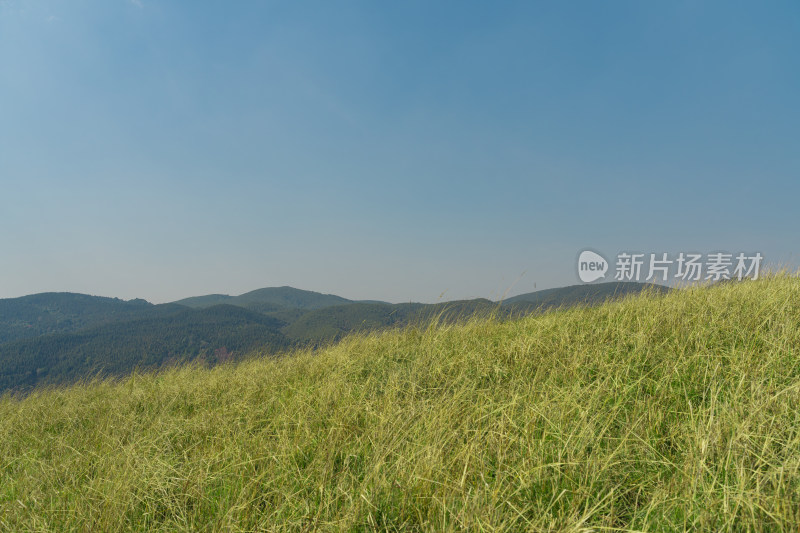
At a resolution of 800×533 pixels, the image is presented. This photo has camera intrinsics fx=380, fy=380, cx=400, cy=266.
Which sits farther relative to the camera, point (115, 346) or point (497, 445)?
point (115, 346)

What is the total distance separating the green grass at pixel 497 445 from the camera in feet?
6.34

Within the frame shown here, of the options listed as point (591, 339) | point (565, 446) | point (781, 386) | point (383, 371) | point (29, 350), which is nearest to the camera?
point (565, 446)

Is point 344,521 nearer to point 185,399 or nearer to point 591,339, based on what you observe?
point 591,339

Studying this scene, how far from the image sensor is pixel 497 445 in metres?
2.46

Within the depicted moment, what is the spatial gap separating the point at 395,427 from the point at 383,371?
1.84 meters

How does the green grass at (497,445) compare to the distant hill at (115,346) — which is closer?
the green grass at (497,445)

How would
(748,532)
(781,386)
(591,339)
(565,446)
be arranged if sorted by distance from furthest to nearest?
(591,339) → (781,386) → (565,446) → (748,532)

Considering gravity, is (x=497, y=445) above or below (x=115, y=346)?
above

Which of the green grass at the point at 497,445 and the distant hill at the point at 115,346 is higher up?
the green grass at the point at 497,445

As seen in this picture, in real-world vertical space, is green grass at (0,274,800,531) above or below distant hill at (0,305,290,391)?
above

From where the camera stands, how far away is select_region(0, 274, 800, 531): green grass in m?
1.93

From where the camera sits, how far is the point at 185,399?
603 cm

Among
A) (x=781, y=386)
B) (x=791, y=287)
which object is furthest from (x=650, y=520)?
(x=791, y=287)

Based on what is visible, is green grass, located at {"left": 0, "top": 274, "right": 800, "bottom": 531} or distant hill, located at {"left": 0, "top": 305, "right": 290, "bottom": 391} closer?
green grass, located at {"left": 0, "top": 274, "right": 800, "bottom": 531}
